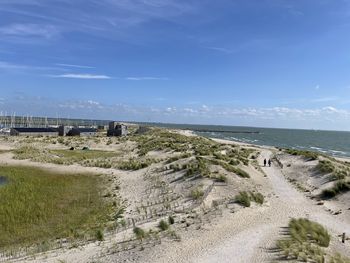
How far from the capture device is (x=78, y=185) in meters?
35.7

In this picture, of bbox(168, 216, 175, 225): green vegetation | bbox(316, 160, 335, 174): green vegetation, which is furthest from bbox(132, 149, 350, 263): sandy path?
bbox(316, 160, 335, 174): green vegetation

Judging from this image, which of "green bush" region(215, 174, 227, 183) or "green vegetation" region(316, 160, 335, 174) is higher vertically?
"green vegetation" region(316, 160, 335, 174)

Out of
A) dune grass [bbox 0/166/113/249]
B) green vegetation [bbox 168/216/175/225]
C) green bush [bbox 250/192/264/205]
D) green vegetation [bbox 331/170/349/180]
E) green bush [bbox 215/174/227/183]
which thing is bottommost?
dune grass [bbox 0/166/113/249]

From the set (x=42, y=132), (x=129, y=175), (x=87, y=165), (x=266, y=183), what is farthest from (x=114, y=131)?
A: (x=266, y=183)

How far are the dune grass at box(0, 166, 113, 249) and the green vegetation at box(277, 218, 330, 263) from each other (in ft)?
31.7

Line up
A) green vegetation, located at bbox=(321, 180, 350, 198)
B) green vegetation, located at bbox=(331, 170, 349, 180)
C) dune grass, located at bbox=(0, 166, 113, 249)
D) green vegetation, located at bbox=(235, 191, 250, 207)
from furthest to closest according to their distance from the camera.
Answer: green vegetation, located at bbox=(331, 170, 349, 180), green vegetation, located at bbox=(321, 180, 350, 198), green vegetation, located at bbox=(235, 191, 250, 207), dune grass, located at bbox=(0, 166, 113, 249)

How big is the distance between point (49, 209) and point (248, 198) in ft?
45.1

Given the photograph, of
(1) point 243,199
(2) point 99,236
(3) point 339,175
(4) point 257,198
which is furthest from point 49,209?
(3) point 339,175

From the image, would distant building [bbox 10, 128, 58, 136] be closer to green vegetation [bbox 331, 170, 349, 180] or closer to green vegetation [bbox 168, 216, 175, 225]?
green vegetation [bbox 331, 170, 349, 180]

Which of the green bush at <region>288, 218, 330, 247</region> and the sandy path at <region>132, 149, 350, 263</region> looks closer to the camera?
the sandy path at <region>132, 149, 350, 263</region>

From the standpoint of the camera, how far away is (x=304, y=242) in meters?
18.0

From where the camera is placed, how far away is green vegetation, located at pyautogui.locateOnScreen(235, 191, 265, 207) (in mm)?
25630

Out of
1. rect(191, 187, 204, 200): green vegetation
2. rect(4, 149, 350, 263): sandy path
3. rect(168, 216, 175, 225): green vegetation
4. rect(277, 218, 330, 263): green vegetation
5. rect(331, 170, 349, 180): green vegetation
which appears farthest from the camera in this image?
rect(331, 170, 349, 180): green vegetation

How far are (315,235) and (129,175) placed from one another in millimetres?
25731
